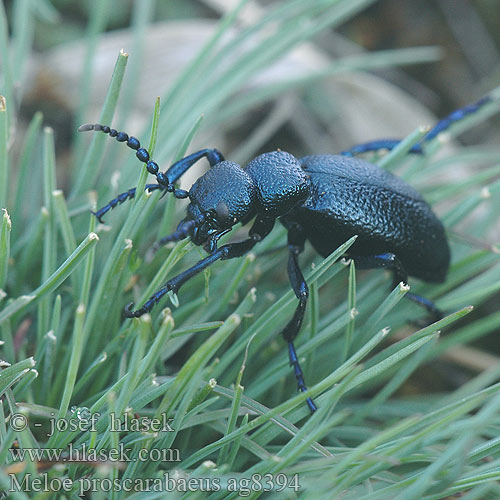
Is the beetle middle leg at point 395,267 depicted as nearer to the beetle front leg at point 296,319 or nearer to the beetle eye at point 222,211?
the beetle front leg at point 296,319

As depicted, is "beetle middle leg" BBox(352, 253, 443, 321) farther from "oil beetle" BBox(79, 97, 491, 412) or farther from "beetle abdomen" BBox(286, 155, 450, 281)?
"beetle abdomen" BBox(286, 155, 450, 281)

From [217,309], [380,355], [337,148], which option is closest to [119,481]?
[217,309]

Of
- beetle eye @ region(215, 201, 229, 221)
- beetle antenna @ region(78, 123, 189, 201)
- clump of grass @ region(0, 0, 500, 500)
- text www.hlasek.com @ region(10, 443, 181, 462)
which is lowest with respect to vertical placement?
text www.hlasek.com @ region(10, 443, 181, 462)

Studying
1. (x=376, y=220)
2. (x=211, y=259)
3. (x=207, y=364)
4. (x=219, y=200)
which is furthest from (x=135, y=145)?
(x=376, y=220)

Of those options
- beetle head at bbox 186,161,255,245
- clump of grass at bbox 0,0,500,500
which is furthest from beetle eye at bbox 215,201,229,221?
clump of grass at bbox 0,0,500,500

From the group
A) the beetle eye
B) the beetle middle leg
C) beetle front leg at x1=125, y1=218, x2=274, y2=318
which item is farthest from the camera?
the beetle middle leg

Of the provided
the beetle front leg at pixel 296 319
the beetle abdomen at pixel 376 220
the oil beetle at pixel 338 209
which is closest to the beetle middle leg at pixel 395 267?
the oil beetle at pixel 338 209

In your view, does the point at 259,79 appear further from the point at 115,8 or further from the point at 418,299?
the point at 418,299

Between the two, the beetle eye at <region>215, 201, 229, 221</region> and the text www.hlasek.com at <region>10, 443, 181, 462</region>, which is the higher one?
the beetle eye at <region>215, 201, 229, 221</region>
